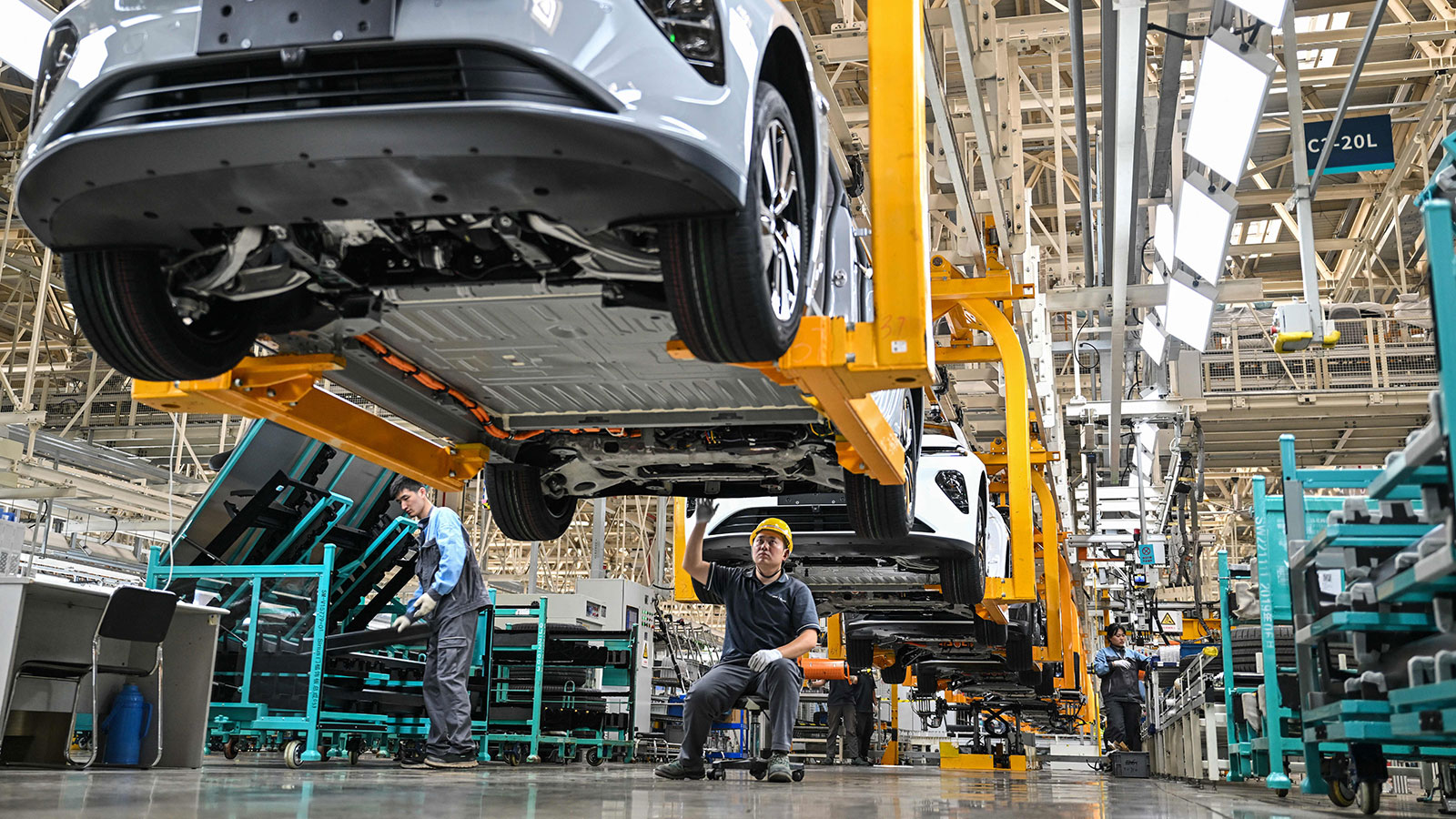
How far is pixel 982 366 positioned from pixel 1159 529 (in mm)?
3047

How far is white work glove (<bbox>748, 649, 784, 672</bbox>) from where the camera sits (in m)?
5.84

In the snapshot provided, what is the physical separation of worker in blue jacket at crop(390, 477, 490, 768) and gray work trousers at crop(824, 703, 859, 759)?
29.3ft

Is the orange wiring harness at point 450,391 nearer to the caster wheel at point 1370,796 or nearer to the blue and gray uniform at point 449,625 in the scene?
the blue and gray uniform at point 449,625

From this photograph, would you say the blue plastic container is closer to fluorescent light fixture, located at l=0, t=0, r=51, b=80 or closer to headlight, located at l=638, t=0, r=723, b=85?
fluorescent light fixture, located at l=0, t=0, r=51, b=80

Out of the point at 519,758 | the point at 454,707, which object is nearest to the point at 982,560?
the point at 454,707

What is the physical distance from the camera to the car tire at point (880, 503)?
5.70 m

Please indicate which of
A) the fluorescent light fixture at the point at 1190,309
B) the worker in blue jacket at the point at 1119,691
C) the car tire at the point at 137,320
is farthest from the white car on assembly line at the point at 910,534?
the worker in blue jacket at the point at 1119,691

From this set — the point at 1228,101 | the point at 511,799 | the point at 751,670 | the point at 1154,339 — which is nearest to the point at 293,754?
the point at 751,670

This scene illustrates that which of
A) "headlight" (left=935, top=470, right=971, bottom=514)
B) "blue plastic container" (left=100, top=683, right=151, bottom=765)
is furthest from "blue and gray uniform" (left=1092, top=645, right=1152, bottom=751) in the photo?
"blue plastic container" (left=100, top=683, right=151, bottom=765)

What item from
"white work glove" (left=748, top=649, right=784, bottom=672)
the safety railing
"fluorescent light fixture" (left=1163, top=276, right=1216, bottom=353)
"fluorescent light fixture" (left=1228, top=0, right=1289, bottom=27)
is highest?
the safety railing

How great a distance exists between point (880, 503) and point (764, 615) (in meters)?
0.93

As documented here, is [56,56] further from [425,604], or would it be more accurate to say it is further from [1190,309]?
[1190,309]

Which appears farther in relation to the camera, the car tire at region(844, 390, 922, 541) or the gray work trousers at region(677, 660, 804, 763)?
the gray work trousers at region(677, 660, 804, 763)

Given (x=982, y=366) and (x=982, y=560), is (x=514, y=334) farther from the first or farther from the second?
(x=982, y=366)
